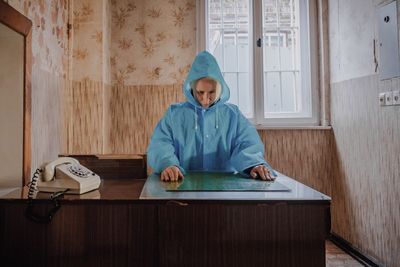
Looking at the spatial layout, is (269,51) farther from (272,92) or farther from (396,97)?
(396,97)

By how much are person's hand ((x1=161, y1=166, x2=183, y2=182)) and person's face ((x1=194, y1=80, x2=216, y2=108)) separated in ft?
1.63

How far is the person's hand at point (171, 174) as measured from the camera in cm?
131

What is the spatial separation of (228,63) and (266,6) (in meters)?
0.61

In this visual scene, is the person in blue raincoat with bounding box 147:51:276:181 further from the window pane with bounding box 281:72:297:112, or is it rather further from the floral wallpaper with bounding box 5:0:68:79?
the window pane with bounding box 281:72:297:112

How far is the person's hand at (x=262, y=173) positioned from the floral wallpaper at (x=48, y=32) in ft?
4.09

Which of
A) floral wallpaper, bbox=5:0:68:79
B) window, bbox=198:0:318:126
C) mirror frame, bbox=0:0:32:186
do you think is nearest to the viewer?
mirror frame, bbox=0:0:32:186

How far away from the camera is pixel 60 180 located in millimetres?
1073

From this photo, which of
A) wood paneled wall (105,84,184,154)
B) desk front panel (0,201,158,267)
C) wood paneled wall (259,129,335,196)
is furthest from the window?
desk front panel (0,201,158,267)

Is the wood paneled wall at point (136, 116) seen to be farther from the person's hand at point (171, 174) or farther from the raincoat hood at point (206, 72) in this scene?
the person's hand at point (171, 174)

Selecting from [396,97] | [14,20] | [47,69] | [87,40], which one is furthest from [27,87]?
[396,97]

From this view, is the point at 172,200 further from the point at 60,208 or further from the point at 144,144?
the point at 144,144

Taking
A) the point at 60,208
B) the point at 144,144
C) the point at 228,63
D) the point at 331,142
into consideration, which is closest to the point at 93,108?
the point at 144,144

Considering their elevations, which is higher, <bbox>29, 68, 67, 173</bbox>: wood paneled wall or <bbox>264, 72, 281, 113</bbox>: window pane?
<bbox>264, 72, 281, 113</bbox>: window pane

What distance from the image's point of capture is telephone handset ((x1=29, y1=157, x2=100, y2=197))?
3.43ft
